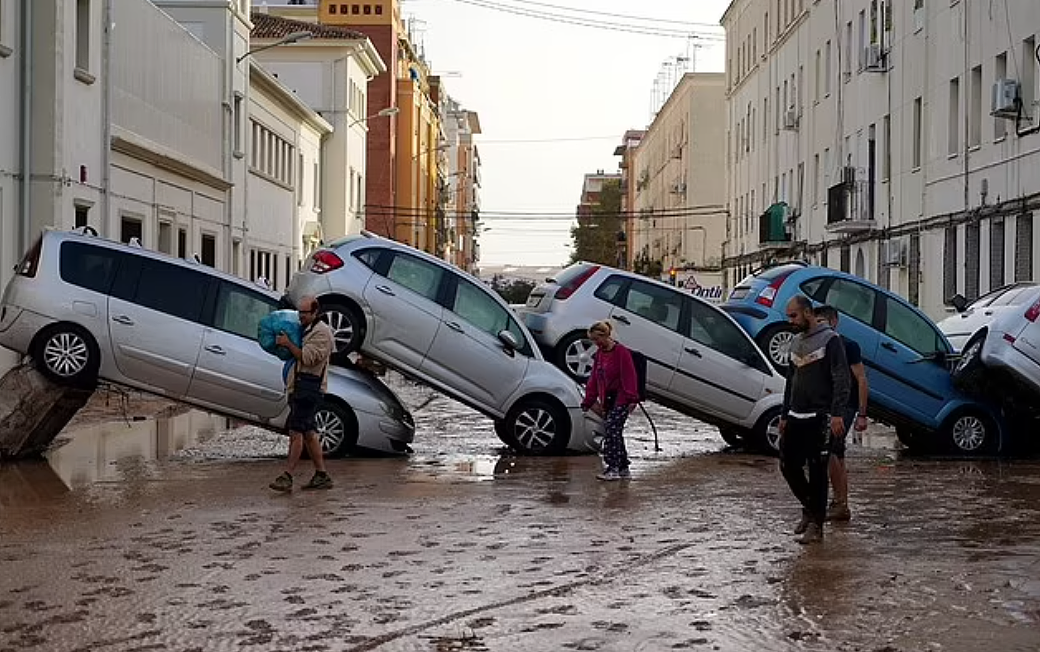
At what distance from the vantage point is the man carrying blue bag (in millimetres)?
14336

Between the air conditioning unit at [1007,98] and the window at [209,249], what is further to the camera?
the window at [209,249]

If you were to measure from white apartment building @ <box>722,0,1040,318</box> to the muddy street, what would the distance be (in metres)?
13.1

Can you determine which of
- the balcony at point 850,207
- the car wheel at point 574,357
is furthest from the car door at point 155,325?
the balcony at point 850,207

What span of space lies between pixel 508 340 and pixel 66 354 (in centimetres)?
445

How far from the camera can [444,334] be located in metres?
17.6

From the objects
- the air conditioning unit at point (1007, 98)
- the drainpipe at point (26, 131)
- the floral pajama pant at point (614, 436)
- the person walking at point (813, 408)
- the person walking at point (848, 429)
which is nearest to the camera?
the person walking at point (813, 408)

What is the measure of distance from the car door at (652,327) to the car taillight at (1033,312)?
3.64 m

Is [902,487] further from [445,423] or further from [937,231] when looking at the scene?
[937,231]

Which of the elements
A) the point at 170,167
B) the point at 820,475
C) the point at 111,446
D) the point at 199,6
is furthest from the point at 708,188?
the point at 820,475

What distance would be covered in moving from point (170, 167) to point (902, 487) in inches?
865

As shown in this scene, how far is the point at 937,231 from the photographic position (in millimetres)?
34750

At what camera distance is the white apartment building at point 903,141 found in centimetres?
2917

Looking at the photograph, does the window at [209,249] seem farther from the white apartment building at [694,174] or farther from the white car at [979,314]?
the white apartment building at [694,174]

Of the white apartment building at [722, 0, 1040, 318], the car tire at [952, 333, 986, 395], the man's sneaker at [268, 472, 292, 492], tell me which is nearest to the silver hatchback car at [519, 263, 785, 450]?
the car tire at [952, 333, 986, 395]
